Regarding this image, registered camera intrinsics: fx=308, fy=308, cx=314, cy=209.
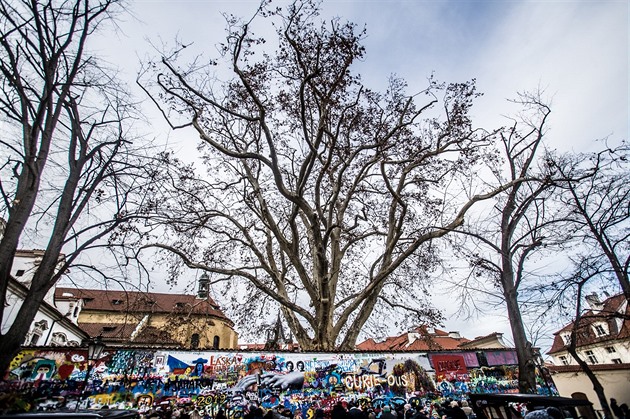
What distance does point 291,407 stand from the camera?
27.8 ft

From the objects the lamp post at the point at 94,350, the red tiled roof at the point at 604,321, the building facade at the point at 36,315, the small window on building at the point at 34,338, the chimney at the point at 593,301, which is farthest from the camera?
the small window on building at the point at 34,338

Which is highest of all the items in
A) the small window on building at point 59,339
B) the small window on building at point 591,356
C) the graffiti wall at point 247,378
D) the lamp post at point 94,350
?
the small window on building at point 59,339

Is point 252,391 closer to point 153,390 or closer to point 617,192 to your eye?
point 153,390

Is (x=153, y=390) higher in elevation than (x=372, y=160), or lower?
lower

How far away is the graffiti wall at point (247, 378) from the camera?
24.3 feet

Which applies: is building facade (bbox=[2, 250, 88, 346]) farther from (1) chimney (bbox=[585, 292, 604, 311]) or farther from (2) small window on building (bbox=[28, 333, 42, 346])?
(1) chimney (bbox=[585, 292, 604, 311])

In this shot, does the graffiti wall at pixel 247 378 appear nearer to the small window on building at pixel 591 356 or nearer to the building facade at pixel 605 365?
the building facade at pixel 605 365

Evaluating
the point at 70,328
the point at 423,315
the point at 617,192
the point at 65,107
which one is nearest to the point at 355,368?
the point at 423,315

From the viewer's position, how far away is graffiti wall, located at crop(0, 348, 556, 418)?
24.3 feet

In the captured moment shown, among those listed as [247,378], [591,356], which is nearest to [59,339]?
[247,378]

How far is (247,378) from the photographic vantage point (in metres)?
8.42

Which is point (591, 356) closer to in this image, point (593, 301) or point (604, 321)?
point (593, 301)

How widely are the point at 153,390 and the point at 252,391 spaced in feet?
8.08

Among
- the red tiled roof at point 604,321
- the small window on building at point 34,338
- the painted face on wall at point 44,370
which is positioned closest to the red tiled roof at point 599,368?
the red tiled roof at point 604,321
